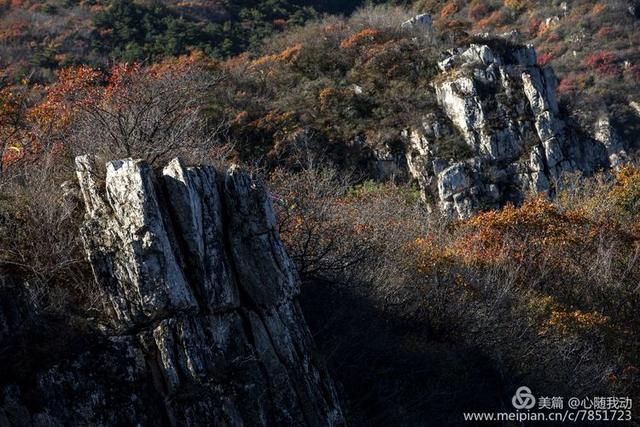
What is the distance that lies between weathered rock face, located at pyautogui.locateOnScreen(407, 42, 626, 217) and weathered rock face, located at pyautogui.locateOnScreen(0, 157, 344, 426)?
1327 centimetres

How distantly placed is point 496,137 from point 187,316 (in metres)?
16.6

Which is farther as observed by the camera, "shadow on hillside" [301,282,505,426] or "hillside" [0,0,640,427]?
"shadow on hillside" [301,282,505,426]

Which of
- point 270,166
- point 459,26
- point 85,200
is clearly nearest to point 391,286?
point 85,200

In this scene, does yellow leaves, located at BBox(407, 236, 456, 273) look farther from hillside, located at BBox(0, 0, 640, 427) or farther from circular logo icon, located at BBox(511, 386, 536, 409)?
circular logo icon, located at BBox(511, 386, 536, 409)

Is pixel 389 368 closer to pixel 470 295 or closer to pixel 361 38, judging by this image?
pixel 470 295

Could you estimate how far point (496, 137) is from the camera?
20750 millimetres

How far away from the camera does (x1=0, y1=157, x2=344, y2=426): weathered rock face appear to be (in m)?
5.43

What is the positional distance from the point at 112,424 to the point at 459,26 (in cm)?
2487

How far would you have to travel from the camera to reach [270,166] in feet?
65.2

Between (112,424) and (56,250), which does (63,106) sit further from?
(112,424)

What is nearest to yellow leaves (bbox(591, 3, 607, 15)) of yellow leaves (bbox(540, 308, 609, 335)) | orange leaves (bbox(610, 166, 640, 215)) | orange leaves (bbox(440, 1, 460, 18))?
orange leaves (bbox(440, 1, 460, 18))

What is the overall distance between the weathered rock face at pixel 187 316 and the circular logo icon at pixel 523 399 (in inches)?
138

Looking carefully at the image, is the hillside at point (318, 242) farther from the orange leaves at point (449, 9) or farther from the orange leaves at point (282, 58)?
the orange leaves at point (449, 9)

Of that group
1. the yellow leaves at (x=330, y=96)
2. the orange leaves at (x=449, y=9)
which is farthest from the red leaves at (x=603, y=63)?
the yellow leaves at (x=330, y=96)
